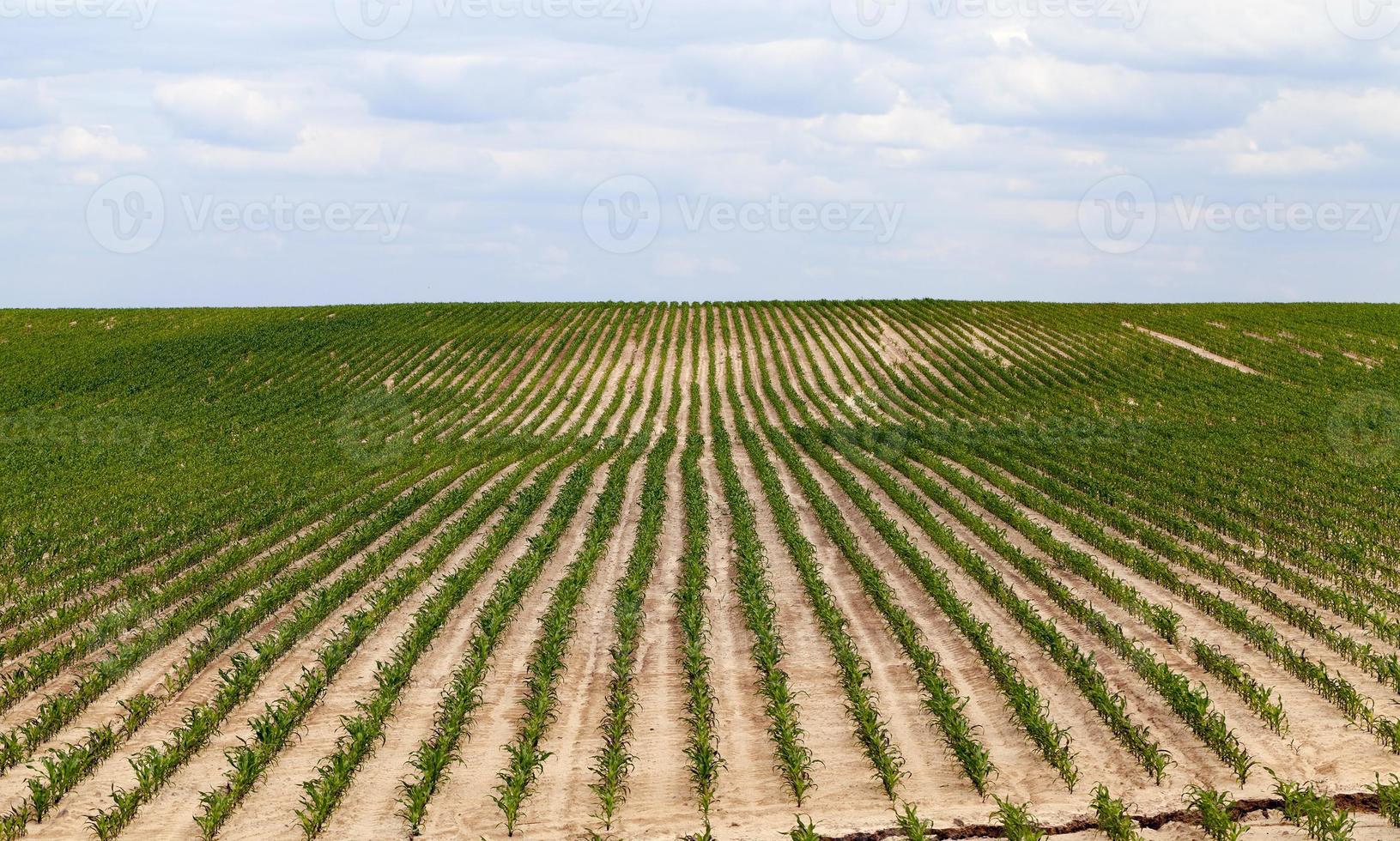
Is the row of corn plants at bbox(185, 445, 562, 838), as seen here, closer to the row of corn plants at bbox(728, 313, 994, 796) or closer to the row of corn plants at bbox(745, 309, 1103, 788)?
the row of corn plants at bbox(728, 313, 994, 796)

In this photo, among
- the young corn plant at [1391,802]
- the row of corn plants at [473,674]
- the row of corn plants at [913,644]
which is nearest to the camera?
the young corn plant at [1391,802]

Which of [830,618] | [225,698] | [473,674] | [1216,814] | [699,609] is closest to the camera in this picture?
[1216,814]

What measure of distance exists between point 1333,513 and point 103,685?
24877 mm

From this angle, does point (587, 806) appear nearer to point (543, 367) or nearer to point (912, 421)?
point (912, 421)

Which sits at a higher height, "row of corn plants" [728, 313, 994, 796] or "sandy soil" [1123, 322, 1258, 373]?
"sandy soil" [1123, 322, 1258, 373]

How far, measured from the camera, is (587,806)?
35.9 ft

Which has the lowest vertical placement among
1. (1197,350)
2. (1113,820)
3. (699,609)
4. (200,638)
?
(1113,820)

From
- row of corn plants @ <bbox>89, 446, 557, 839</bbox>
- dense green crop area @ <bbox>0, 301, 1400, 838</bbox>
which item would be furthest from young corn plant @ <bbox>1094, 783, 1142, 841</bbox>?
row of corn plants @ <bbox>89, 446, 557, 839</bbox>

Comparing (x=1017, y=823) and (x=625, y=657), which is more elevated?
(x=625, y=657)

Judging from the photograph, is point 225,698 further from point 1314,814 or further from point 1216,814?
point 1314,814

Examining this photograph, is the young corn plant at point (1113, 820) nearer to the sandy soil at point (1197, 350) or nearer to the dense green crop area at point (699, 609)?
the dense green crop area at point (699, 609)

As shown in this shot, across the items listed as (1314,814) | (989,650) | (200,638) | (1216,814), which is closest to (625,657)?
(989,650)

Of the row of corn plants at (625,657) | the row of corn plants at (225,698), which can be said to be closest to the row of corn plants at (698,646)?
the row of corn plants at (625,657)

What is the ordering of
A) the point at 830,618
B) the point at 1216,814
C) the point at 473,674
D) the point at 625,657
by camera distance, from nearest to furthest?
the point at 1216,814, the point at 473,674, the point at 625,657, the point at 830,618
